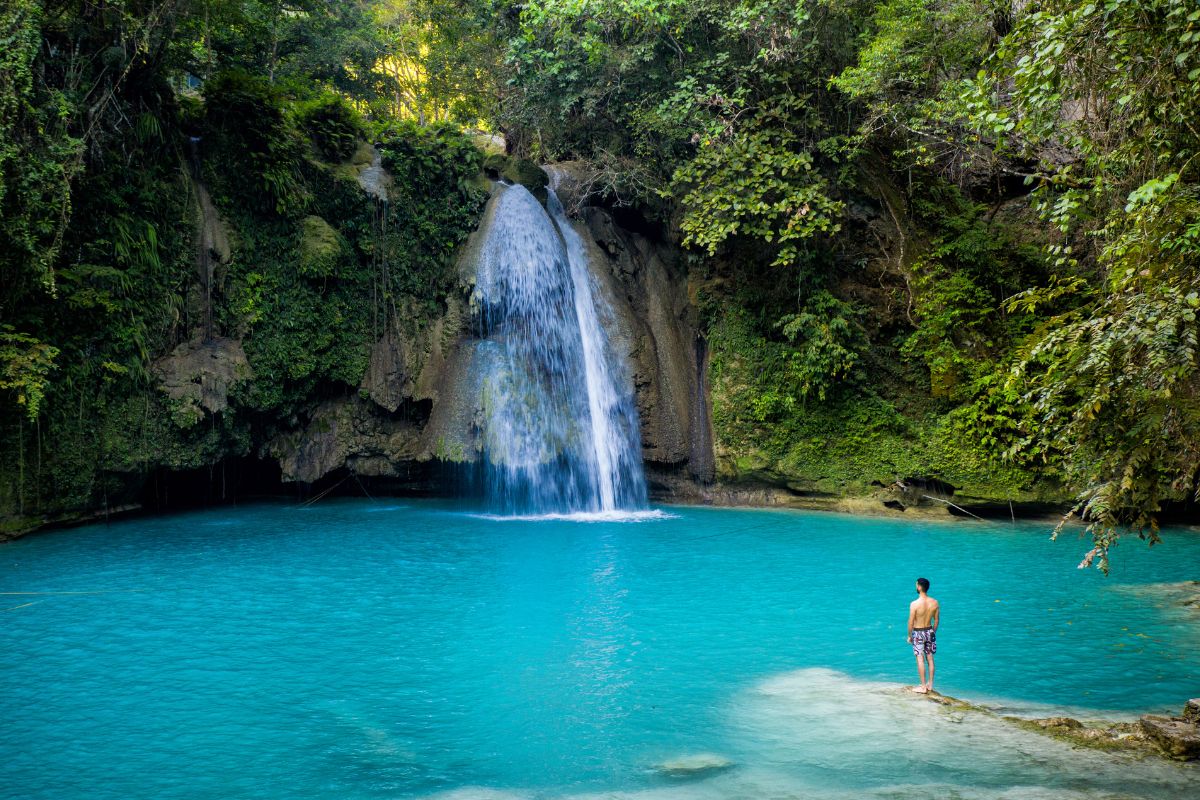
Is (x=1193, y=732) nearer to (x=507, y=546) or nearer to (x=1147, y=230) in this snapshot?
(x=1147, y=230)

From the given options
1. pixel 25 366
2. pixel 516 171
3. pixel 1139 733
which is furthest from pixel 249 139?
pixel 1139 733

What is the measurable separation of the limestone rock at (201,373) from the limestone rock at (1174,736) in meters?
14.8

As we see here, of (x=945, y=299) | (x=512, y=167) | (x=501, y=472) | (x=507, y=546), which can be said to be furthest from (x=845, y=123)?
(x=507, y=546)

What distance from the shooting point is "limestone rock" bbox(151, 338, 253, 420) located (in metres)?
15.1

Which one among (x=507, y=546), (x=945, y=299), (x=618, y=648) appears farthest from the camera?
(x=945, y=299)

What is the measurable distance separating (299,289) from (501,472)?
5649mm

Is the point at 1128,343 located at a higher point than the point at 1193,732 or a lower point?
higher

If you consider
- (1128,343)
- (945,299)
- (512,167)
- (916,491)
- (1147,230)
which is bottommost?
(916,491)

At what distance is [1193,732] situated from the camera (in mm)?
5148

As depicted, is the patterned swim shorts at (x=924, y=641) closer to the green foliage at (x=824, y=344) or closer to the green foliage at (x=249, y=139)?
the green foliage at (x=824, y=344)

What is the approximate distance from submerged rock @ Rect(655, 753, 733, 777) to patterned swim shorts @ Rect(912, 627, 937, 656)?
214 cm

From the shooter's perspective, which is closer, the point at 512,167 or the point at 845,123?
the point at 845,123

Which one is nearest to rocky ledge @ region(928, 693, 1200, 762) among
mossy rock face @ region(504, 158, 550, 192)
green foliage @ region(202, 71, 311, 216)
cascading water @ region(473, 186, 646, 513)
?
cascading water @ region(473, 186, 646, 513)

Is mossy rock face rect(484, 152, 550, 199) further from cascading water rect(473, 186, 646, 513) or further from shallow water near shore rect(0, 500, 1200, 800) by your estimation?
shallow water near shore rect(0, 500, 1200, 800)
